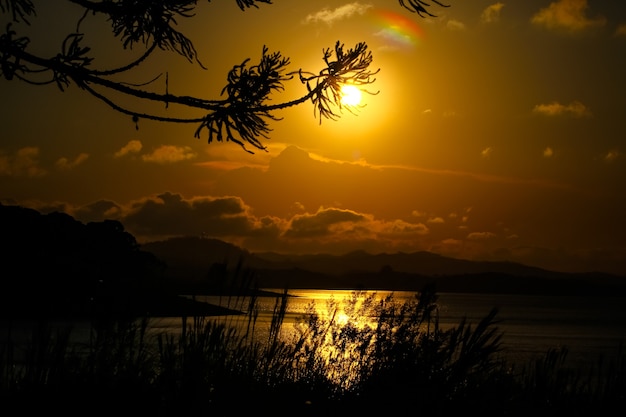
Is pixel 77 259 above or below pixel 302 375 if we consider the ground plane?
above

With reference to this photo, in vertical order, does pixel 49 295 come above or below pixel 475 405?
above

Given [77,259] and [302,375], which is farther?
[77,259]

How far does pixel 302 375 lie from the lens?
8.06 meters

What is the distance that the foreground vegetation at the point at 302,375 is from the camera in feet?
20.8

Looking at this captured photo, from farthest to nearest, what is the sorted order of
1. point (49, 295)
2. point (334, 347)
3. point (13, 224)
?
point (13, 224) < point (334, 347) < point (49, 295)

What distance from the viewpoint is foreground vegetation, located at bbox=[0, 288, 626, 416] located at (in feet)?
20.8

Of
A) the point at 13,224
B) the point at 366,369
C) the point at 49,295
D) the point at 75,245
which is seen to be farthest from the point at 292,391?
the point at 75,245

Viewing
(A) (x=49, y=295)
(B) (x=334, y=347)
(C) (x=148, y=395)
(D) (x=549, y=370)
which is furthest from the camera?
(B) (x=334, y=347)

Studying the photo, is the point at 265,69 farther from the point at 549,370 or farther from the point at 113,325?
the point at 549,370

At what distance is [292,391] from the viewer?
7.50 meters

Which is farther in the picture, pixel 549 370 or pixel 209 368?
pixel 549 370

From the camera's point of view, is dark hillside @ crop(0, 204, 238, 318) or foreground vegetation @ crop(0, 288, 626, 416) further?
dark hillside @ crop(0, 204, 238, 318)

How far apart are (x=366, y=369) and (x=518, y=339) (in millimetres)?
64605

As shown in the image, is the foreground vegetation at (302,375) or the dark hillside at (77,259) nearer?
the foreground vegetation at (302,375)
